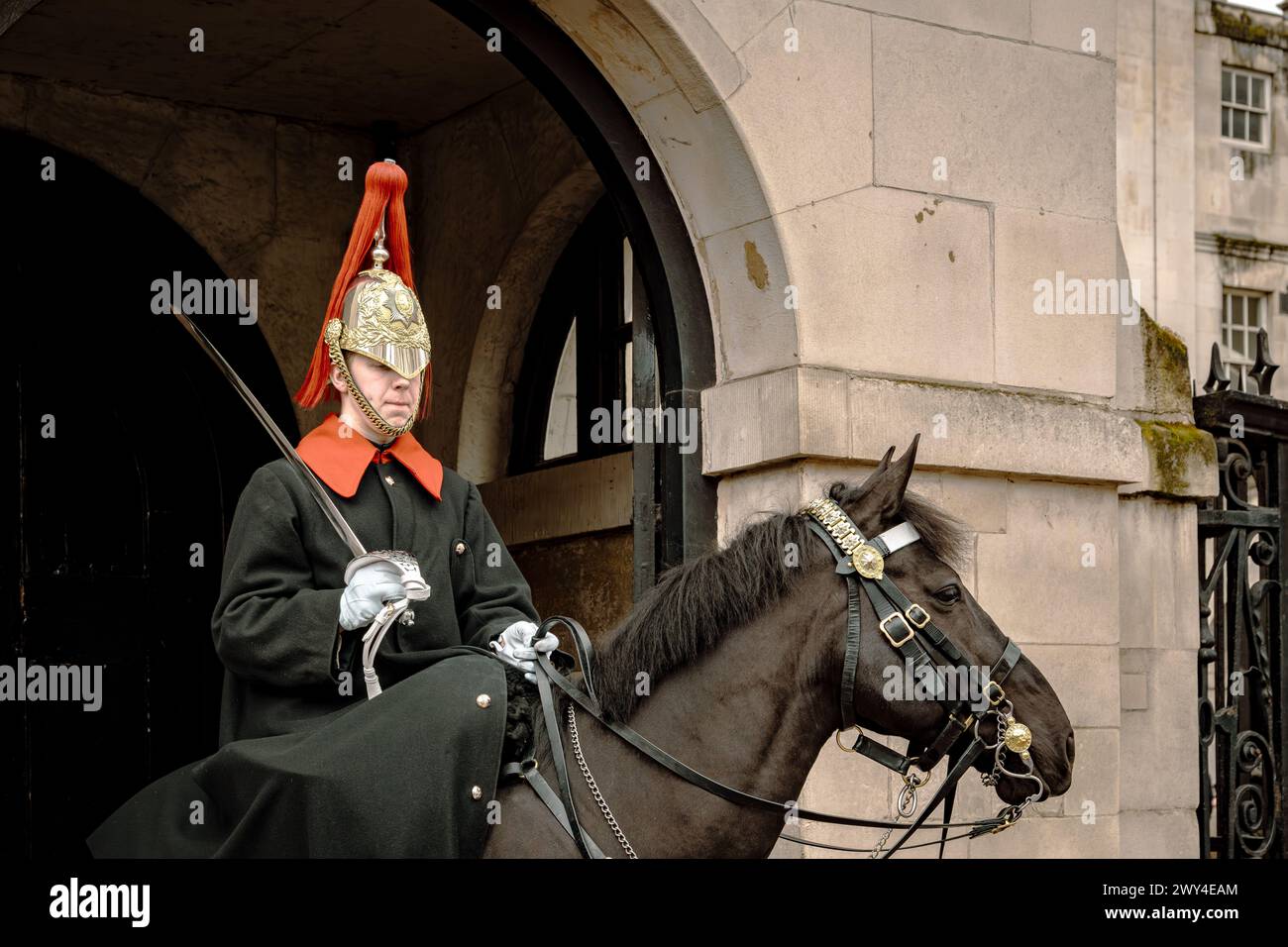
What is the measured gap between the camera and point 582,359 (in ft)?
28.0

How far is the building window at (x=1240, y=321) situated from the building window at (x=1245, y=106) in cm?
276

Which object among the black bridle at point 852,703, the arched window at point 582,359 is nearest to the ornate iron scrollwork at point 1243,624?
the arched window at point 582,359

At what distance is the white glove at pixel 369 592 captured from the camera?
388 centimetres

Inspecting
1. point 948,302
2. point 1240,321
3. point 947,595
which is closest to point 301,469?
point 947,595

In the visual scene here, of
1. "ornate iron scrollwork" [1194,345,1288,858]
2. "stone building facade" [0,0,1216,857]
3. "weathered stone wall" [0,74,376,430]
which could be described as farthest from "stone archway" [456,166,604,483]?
"ornate iron scrollwork" [1194,345,1288,858]

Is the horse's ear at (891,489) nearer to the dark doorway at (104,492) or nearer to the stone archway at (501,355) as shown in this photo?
the stone archway at (501,355)

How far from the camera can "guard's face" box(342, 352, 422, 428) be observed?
14.2 feet

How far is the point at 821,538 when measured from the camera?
3.98m

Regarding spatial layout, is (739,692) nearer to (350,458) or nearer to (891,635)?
(891,635)

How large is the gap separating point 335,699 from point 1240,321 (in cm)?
2708

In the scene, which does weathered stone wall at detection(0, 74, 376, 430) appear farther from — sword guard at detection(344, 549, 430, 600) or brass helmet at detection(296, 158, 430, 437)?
sword guard at detection(344, 549, 430, 600)

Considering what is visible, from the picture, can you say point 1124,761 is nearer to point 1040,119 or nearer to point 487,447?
point 1040,119

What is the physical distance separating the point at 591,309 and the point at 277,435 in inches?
175

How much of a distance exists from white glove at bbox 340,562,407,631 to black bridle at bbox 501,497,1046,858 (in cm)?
39
